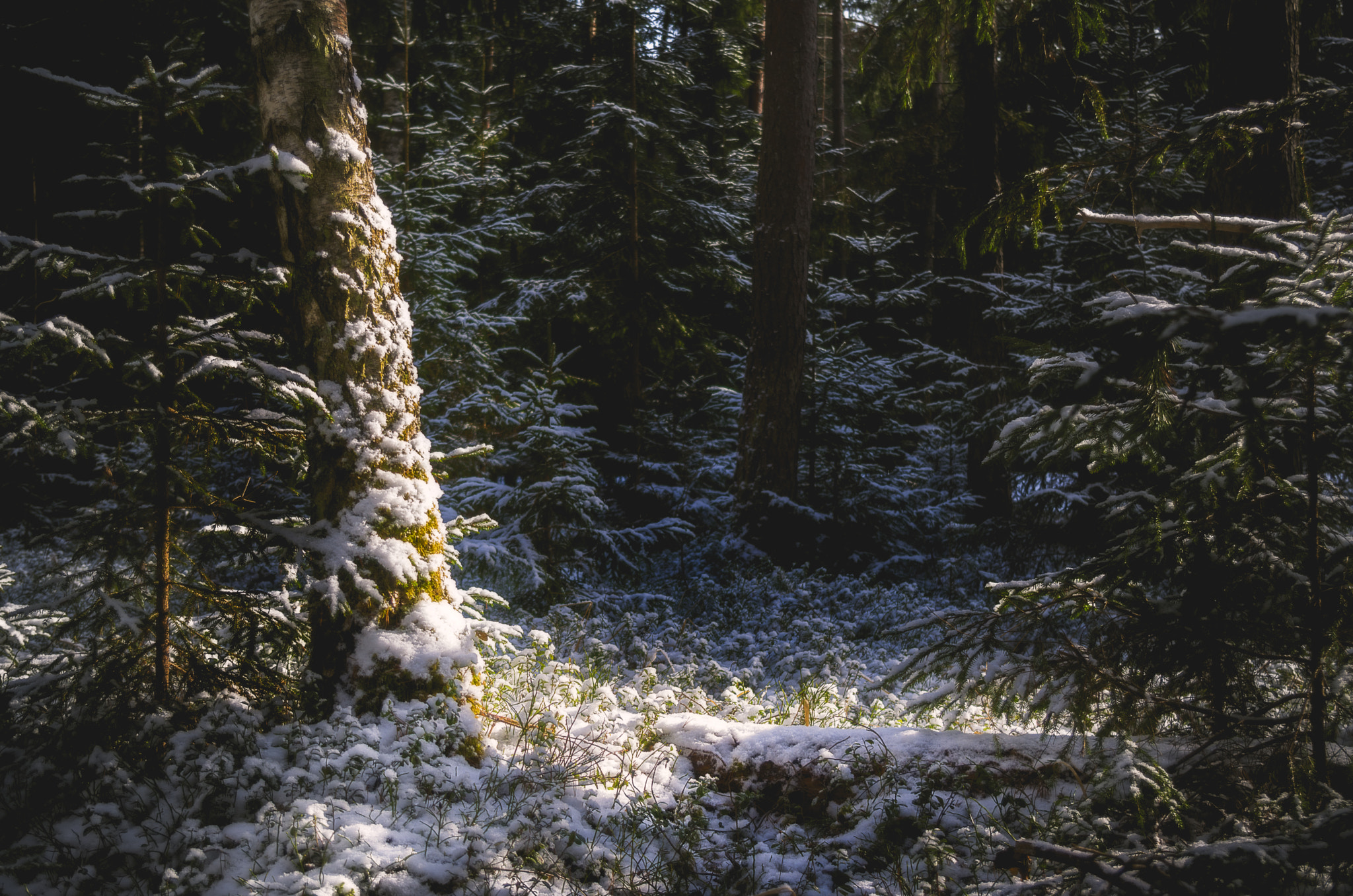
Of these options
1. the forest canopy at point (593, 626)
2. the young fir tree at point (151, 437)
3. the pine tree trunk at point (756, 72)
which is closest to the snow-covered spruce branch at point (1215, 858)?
the forest canopy at point (593, 626)

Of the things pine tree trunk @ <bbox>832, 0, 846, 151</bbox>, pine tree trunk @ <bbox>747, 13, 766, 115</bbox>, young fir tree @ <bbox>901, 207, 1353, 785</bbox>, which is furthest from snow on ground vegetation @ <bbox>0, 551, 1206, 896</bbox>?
pine tree trunk @ <bbox>832, 0, 846, 151</bbox>

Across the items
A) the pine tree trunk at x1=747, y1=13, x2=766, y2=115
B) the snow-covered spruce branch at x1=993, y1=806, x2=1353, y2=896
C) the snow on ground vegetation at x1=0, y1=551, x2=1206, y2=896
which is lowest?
the snow on ground vegetation at x1=0, y1=551, x2=1206, y2=896

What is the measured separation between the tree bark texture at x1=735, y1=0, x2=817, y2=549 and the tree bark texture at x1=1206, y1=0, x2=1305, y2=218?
472 cm

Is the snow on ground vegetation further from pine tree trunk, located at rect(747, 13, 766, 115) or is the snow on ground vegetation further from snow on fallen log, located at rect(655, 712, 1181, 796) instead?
pine tree trunk, located at rect(747, 13, 766, 115)

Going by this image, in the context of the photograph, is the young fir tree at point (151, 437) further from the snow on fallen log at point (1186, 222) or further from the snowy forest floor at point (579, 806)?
the snow on fallen log at point (1186, 222)

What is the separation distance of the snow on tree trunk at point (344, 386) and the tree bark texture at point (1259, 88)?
5.21 meters

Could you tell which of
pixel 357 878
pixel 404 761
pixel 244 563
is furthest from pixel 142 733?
pixel 357 878

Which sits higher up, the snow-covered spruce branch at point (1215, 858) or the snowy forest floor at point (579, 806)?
the snow-covered spruce branch at point (1215, 858)

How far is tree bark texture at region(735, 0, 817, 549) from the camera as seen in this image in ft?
29.1

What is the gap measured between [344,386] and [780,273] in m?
6.44

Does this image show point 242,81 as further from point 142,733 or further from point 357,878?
point 357,878

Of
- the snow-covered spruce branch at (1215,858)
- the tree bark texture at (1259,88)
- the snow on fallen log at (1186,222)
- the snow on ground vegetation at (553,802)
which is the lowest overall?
the snow on ground vegetation at (553,802)

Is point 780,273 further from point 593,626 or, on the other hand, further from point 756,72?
point 756,72

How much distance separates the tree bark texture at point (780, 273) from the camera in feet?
29.1
